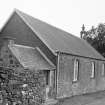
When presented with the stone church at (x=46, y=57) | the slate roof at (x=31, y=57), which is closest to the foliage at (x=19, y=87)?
the stone church at (x=46, y=57)

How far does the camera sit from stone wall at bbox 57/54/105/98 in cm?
1636

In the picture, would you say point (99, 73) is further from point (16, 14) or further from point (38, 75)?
point (38, 75)

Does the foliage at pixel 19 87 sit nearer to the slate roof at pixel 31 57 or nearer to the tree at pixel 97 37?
the slate roof at pixel 31 57

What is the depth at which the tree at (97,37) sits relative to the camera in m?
34.8

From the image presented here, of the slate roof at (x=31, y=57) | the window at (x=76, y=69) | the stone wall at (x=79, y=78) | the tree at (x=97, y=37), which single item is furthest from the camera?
the tree at (x=97, y=37)

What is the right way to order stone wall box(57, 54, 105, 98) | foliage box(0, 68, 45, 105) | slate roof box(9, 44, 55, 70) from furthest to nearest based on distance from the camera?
stone wall box(57, 54, 105, 98), slate roof box(9, 44, 55, 70), foliage box(0, 68, 45, 105)

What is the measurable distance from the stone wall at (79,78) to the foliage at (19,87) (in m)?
8.88

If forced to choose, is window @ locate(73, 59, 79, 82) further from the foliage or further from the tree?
the tree

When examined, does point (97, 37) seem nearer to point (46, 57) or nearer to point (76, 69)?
point (76, 69)

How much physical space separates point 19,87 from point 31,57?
29.8 ft

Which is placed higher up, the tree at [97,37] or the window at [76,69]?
the tree at [97,37]

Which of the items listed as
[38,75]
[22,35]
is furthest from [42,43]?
[38,75]

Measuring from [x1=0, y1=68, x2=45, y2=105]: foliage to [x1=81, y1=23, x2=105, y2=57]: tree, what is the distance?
2899cm

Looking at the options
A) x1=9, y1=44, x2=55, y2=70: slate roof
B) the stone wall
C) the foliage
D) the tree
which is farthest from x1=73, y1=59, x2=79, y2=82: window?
the tree
